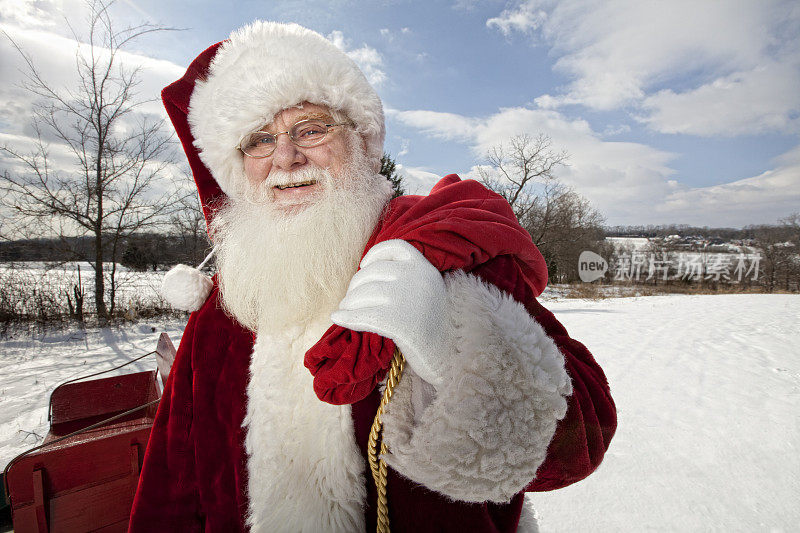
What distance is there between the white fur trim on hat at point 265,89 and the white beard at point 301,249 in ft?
0.66

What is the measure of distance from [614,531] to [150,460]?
2581 mm

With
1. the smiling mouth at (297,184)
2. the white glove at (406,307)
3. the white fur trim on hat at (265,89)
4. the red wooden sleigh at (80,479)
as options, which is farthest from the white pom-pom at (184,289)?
the white glove at (406,307)

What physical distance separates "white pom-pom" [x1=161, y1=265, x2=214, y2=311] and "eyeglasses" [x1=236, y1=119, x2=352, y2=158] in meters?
0.55

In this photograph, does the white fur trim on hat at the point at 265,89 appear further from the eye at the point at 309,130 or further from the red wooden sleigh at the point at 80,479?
the red wooden sleigh at the point at 80,479

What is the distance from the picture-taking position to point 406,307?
0.71 metres

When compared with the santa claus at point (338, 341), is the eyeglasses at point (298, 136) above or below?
above

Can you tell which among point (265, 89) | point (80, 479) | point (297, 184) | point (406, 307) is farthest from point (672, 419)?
point (80, 479)

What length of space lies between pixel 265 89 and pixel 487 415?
4.22ft

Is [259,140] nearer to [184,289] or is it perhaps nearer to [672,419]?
[184,289]

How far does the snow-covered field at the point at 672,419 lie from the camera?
2.28 metres

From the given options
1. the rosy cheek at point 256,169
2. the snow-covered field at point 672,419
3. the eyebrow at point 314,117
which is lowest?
the snow-covered field at point 672,419

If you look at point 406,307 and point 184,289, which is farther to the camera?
point 184,289

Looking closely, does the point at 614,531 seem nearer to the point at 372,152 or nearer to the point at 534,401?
the point at 534,401

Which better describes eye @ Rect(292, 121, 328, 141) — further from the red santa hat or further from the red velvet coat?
the red velvet coat
